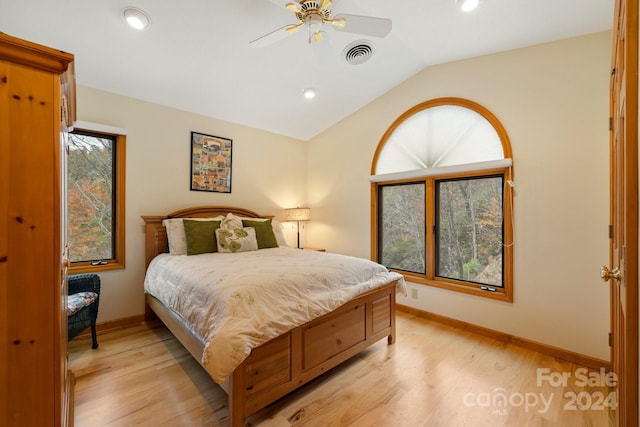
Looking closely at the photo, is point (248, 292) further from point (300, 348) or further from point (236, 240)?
point (236, 240)

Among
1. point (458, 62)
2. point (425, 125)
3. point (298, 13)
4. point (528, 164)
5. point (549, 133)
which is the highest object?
point (458, 62)

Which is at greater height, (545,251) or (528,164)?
(528,164)

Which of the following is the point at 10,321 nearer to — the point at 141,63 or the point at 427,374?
the point at 427,374

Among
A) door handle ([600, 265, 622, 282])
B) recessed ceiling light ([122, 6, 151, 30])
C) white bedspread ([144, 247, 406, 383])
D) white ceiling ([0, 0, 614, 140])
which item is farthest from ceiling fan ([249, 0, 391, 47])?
door handle ([600, 265, 622, 282])

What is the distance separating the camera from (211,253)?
2783mm

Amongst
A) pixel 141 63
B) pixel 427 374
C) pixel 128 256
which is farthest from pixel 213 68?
pixel 427 374

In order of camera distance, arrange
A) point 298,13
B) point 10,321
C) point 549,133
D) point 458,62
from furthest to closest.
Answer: point 458,62
point 549,133
point 298,13
point 10,321

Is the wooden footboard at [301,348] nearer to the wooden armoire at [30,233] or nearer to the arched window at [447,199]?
the wooden armoire at [30,233]

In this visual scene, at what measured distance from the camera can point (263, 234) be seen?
3.25 m

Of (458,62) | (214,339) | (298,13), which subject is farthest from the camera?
(458,62)

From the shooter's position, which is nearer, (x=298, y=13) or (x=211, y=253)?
(x=298, y=13)

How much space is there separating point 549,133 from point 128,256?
14.0 ft

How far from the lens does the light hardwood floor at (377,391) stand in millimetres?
1597

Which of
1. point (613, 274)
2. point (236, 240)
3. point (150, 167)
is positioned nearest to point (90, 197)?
point (150, 167)
